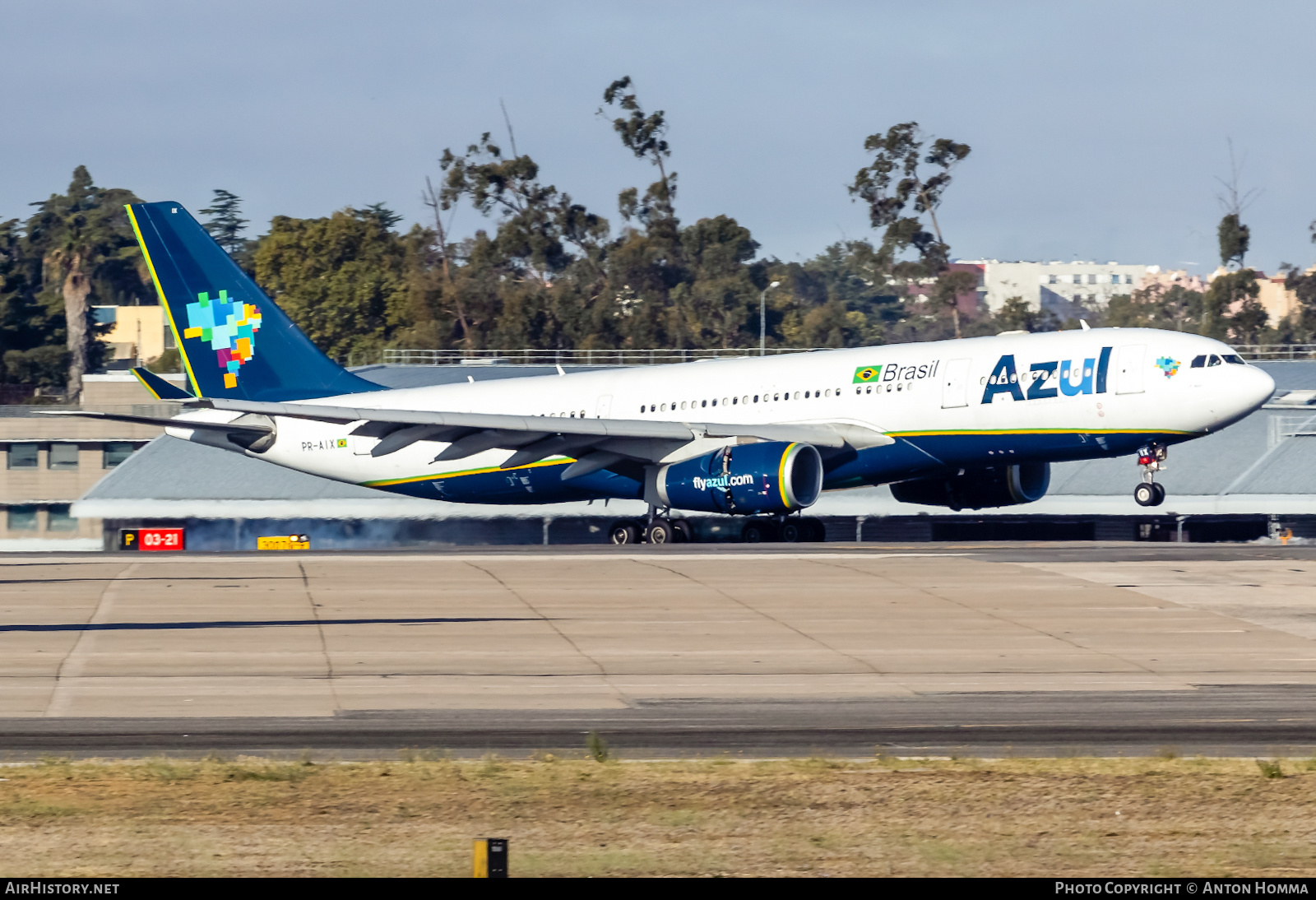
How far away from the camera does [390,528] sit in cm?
5075

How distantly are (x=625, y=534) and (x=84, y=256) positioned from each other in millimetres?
82212

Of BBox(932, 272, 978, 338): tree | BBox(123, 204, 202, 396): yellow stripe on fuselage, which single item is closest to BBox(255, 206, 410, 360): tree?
BBox(932, 272, 978, 338): tree

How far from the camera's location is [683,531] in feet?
134

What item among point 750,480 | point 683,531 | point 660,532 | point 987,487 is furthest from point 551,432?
point 987,487

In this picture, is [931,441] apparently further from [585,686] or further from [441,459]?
[585,686]

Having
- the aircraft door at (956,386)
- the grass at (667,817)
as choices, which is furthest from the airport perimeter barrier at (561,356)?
the grass at (667,817)

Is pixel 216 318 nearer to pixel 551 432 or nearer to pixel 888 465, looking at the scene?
pixel 551 432

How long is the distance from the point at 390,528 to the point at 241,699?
110ft

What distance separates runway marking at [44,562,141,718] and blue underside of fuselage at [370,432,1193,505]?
13745mm

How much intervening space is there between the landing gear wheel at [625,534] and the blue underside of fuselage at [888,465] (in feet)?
2.45

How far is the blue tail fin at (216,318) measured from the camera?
4456 cm

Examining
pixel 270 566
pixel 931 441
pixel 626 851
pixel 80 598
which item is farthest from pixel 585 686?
pixel 931 441

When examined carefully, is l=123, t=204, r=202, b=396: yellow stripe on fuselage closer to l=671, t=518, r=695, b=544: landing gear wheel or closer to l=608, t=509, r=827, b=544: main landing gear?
l=608, t=509, r=827, b=544: main landing gear

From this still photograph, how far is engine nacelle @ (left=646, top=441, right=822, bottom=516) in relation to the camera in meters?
36.4
